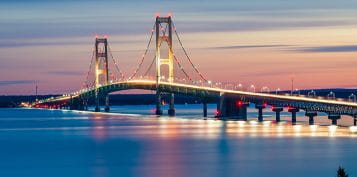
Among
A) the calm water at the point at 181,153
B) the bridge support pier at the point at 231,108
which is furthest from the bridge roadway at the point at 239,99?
the calm water at the point at 181,153

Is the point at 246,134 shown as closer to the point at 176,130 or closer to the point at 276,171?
the point at 176,130

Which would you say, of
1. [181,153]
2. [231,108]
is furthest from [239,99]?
[181,153]

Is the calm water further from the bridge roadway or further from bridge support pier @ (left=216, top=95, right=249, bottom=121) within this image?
bridge support pier @ (left=216, top=95, right=249, bottom=121)

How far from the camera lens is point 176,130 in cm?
Answer: 10356

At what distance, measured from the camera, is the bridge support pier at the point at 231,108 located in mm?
128250

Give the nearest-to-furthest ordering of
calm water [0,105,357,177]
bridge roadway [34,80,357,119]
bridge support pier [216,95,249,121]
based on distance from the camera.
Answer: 1. calm water [0,105,357,177]
2. bridge roadway [34,80,357,119]
3. bridge support pier [216,95,249,121]

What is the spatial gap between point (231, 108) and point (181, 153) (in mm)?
60241

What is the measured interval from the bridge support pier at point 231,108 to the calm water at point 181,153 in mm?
26089

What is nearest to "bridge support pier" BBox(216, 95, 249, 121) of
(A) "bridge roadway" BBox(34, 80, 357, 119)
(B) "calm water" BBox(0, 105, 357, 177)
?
(A) "bridge roadway" BBox(34, 80, 357, 119)

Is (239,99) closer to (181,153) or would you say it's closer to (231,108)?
(231,108)

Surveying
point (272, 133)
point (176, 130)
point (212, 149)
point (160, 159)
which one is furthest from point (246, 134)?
point (160, 159)

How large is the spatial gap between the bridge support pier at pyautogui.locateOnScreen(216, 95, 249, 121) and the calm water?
85.6ft

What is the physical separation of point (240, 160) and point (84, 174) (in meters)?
11.3

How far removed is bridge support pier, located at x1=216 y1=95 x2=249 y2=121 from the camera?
128m
